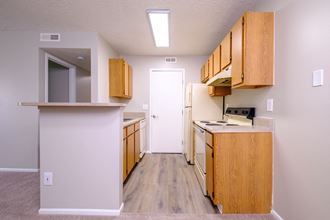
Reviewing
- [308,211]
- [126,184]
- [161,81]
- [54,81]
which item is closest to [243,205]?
[308,211]

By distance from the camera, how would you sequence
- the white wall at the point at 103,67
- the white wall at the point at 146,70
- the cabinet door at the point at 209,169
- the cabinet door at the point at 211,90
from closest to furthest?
the cabinet door at the point at 209,169 → the white wall at the point at 103,67 → the cabinet door at the point at 211,90 → the white wall at the point at 146,70

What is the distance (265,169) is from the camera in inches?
81.1

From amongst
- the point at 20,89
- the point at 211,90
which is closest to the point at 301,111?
the point at 211,90

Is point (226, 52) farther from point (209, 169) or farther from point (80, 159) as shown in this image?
point (80, 159)

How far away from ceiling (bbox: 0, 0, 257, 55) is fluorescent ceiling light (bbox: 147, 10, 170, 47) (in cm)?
8

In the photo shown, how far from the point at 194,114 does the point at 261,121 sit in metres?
1.75

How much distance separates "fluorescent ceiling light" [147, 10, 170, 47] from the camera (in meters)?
2.67

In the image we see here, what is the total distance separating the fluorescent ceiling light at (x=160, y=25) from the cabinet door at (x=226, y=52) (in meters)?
0.85

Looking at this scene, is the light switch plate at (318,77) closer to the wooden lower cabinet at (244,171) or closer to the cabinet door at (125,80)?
the wooden lower cabinet at (244,171)

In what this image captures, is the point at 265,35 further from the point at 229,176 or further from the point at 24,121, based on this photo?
the point at 24,121

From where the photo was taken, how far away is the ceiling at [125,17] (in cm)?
254

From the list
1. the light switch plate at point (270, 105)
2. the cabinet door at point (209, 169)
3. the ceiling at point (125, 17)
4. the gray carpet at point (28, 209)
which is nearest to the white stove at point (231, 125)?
the cabinet door at point (209, 169)

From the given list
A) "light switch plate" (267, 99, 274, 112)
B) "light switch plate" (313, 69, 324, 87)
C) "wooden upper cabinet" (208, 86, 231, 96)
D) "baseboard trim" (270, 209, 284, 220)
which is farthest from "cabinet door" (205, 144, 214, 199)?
"wooden upper cabinet" (208, 86, 231, 96)

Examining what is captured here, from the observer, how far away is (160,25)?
3088 mm
